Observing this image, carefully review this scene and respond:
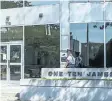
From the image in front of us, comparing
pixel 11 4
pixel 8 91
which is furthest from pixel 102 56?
pixel 11 4

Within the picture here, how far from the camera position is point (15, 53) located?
22.5 metres

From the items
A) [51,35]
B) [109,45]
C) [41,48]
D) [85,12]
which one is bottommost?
[41,48]

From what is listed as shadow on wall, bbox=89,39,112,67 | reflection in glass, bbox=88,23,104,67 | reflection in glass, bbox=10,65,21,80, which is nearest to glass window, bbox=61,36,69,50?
reflection in glass, bbox=88,23,104,67

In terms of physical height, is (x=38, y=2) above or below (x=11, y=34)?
above

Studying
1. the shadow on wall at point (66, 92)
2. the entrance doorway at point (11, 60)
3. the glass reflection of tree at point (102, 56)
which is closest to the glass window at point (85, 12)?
the glass reflection of tree at point (102, 56)

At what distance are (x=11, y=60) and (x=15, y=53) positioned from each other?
18.9 inches

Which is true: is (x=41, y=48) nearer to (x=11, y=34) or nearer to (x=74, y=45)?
(x=74, y=45)

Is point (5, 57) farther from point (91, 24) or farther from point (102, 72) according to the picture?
point (102, 72)

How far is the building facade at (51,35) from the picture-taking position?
2114cm

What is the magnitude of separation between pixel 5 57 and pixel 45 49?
2396 millimetres

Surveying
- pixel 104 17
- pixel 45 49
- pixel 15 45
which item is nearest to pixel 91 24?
pixel 104 17

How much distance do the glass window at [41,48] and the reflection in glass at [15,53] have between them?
44 centimetres

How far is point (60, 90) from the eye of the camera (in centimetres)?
1577

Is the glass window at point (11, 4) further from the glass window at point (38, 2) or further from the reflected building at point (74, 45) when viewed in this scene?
the reflected building at point (74, 45)
